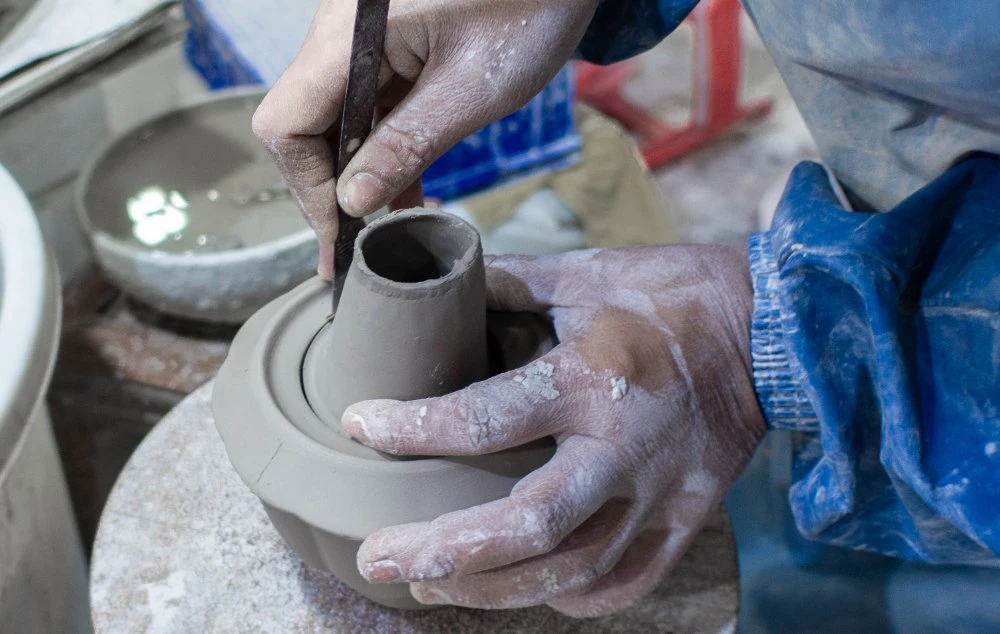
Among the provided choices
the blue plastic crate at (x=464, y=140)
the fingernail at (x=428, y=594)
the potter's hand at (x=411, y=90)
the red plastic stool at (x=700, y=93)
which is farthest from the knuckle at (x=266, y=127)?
the red plastic stool at (x=700, y=93)

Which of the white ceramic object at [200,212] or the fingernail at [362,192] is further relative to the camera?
the white ceramic object at [200,212]

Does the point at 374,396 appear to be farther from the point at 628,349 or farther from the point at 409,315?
the point at 628,349

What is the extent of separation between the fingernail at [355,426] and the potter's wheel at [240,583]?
0.97ft

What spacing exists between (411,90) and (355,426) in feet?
1.32

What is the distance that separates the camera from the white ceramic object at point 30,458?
1.01 meters

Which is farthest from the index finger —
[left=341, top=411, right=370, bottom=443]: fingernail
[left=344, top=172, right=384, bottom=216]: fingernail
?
[left=344, top=172, right=384, bottom=216]: fingernail

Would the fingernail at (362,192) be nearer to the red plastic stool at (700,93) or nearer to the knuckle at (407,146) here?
the knuckle at (407,146)

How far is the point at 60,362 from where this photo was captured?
1.81 metres

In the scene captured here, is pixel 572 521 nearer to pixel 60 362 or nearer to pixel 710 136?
pixel 60 362

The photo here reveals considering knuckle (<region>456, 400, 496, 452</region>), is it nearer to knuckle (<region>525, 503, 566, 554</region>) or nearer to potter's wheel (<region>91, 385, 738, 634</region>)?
knuckle (<region>525, 503, 566, 554</region>)

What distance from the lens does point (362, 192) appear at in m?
0.96

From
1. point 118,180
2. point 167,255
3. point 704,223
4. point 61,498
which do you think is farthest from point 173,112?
point 704,223

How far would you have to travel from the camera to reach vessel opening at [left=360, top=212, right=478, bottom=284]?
35.8 inches

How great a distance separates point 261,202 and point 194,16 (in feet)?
2.42
